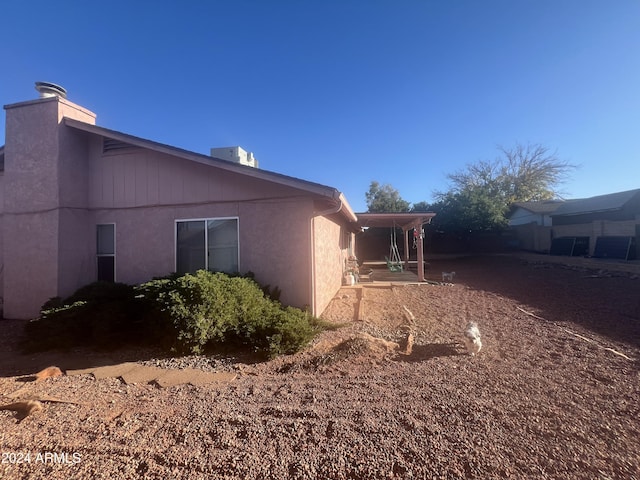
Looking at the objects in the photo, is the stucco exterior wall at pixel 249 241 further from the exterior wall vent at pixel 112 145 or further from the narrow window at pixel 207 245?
the exterior wall vent at pixel 112 145

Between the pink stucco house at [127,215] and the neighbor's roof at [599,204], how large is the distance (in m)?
21.8

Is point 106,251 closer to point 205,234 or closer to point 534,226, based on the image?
point 205,234

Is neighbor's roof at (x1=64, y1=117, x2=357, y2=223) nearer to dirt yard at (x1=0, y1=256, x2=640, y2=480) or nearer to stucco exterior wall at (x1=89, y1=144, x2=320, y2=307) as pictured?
stucco exterior wall at (x1=89, y1=144, x2=320, y2=307)

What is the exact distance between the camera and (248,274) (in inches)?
234

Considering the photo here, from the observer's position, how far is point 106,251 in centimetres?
691

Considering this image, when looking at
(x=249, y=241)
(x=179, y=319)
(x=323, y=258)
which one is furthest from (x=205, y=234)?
(x=323, y=258)

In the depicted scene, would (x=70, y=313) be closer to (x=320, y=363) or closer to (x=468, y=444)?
(x=320, y=363)

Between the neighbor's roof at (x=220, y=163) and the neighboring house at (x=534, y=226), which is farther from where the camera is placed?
the neighboring house at (x=534, y=226)

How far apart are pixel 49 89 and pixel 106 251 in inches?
143

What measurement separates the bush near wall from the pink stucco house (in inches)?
38.3

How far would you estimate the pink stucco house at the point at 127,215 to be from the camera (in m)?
6.08

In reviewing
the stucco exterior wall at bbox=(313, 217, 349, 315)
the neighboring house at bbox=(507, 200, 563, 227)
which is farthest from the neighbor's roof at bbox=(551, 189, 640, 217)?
the stucco exterior wall at bbox=(313, 217, 349, 315)

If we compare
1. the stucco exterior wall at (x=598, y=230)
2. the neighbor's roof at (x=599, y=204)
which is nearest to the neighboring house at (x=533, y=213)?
the neighbor's roof at (x=599, y=204)

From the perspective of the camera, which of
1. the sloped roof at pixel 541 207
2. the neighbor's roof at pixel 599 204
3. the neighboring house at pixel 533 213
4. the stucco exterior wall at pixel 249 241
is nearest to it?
the stucco exterior wall at pixel 249 241
